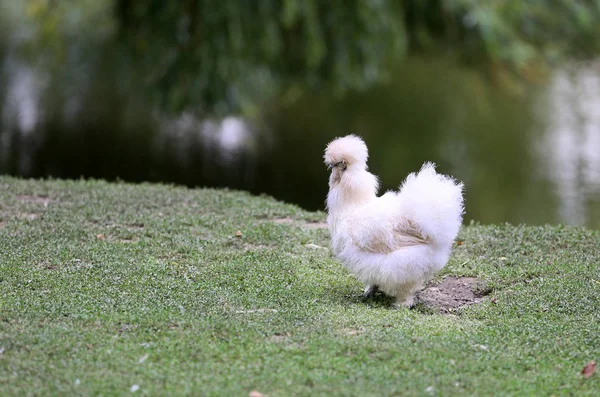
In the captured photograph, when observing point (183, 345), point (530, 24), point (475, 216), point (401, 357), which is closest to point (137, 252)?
point (183, 345)

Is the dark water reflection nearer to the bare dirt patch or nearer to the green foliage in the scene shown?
the green foliage

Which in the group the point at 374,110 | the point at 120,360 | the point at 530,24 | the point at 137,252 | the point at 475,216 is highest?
the point at 530,24

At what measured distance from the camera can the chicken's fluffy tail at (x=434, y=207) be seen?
5.60 metres

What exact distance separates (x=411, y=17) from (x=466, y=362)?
843 centimetres

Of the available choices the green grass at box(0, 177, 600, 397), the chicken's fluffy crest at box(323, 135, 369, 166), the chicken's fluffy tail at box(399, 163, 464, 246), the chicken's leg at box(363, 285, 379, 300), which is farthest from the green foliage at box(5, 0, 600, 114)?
A: the chicken's fluffy tail at box(399, 163, 464, 246)

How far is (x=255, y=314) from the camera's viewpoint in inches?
216

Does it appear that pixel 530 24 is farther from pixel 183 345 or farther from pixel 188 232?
pixel 183 345

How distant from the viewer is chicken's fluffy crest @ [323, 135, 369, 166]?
19.6ft

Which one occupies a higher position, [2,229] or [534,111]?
[534,111]

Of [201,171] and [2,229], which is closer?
[2,229]

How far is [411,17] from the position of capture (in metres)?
12.4

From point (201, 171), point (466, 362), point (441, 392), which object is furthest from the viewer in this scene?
point (201, 171)

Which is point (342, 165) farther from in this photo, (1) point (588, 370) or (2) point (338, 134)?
(2) point (338, 134)

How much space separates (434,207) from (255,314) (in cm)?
139
